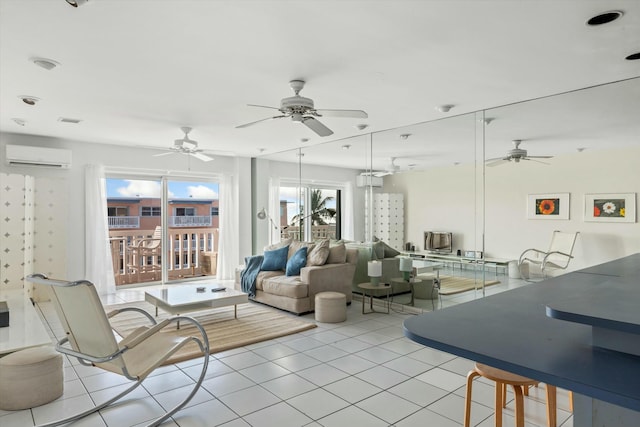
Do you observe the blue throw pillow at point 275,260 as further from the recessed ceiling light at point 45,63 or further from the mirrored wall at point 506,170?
the recessed ceiling light at point 45,63

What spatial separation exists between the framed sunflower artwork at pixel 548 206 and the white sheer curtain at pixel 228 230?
5.33 m

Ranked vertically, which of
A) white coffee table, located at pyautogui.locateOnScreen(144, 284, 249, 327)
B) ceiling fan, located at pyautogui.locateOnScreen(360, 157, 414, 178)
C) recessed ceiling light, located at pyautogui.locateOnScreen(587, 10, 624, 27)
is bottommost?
white coffee table, located at pyautogui.locateOnScreen(144, 284, 249, 327)

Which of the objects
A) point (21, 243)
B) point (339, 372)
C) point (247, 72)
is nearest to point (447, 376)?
point (339, 372)

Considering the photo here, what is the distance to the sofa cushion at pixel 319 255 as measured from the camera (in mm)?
5195

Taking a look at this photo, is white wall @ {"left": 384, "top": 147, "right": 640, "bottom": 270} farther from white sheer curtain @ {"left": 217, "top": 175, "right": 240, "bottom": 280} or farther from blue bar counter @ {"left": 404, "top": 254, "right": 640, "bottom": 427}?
white sheer curtain @ {"left": 217, "top": 175, "right": 240, "bottom": 280}

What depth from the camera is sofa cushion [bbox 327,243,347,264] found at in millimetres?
5355

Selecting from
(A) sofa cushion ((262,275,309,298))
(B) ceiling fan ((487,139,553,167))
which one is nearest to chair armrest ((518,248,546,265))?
(B) ceiling fan ((487,139,553,167))

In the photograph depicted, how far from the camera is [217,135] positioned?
5.67 metres

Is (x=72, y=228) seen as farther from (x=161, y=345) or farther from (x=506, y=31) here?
(x=506, y=31)

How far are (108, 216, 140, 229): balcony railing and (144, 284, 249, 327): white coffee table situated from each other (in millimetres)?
2648

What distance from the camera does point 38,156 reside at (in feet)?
18.3

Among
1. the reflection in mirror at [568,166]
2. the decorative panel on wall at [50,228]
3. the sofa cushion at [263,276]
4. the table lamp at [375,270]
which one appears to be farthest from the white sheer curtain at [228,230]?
the reflection in mirror at [568,166]

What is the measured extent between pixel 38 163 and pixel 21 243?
1216mm

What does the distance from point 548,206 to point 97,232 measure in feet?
20.6
